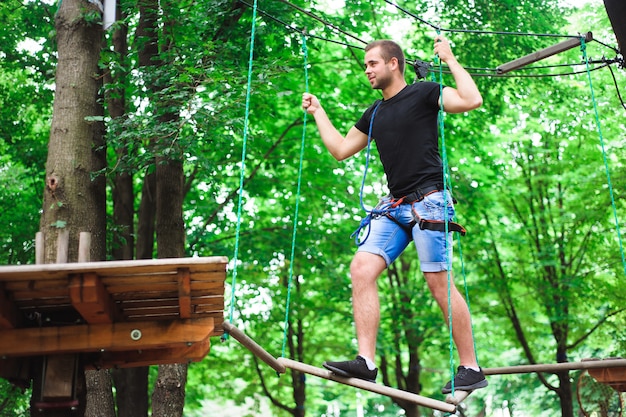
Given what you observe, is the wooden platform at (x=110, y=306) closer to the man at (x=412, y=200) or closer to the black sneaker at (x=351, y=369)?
the black sneaker at (x=351, y=369)

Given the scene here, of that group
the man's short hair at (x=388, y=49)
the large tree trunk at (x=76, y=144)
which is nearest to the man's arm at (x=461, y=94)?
the man's short hair at (x=388, y=49)

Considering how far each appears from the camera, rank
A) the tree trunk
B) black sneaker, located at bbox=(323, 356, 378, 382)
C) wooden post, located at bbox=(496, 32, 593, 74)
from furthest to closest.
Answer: wooden post, located at bbox=(496, 32, 593, 74)
the tree trunk
black sneaker, located at bbox=(323, 356, 378, 382)

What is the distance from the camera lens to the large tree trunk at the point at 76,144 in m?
5.70

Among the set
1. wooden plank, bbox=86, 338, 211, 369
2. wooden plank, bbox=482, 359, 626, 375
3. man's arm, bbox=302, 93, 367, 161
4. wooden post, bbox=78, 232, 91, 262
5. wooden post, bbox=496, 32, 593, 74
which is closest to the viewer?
wooden post, bbox=78, 232, 91, 262

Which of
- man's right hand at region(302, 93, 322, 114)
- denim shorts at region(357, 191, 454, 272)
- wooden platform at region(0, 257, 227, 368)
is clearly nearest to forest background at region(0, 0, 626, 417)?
man's right hand at region(302, 93, 322, 114)

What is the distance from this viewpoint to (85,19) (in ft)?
20.2

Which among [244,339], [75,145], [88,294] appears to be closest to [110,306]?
[88,294]

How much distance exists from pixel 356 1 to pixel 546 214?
19.7 ft

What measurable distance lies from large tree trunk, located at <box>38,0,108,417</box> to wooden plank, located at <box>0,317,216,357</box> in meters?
2.26

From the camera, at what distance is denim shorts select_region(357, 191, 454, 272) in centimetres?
419

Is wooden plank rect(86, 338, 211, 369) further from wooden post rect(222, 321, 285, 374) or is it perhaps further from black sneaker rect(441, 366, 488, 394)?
black sneaker rect(441, 366, 488, 394)

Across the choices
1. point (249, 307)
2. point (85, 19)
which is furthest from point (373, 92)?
point (85, 19)

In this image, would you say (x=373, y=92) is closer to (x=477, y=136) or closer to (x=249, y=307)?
(x=477, y=136)

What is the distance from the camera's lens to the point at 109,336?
11.0 ft
